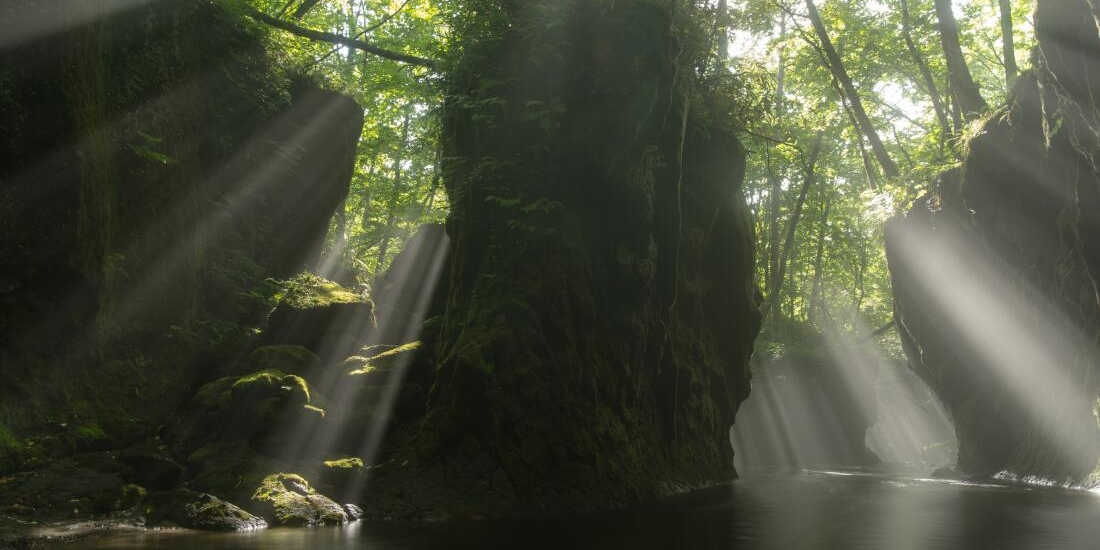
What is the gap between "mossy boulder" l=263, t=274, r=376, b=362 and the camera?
14.2 metres

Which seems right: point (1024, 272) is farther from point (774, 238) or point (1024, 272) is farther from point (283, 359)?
point (283, 359)

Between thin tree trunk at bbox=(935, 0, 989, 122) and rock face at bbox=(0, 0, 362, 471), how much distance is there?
49.8 ft

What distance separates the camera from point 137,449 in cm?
1025

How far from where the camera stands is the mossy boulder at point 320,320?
46.5 ft

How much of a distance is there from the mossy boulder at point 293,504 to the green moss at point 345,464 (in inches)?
27.6

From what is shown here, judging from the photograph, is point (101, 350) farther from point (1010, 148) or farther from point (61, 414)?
point (1010, 148)

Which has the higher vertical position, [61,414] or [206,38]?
[206,38]

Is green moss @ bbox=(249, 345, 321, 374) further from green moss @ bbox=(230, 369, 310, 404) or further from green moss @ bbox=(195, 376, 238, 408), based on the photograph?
green moss @ bbox=(230, 369, 310, 404)

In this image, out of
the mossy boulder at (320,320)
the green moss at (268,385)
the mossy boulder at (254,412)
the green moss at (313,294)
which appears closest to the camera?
the mossy boulder at (254,412)

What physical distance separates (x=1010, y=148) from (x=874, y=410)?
79.4 ft

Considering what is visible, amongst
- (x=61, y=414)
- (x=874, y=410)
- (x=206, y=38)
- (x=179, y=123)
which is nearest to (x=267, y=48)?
(x=206, y=38)

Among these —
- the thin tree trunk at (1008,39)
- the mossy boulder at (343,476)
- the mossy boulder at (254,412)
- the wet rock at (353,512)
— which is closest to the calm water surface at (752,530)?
the wet rock at (353,512)

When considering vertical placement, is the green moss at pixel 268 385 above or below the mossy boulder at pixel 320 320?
below

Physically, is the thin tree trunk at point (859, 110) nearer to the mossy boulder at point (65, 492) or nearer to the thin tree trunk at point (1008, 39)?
the thin tree trunk at point (1008, 39)
